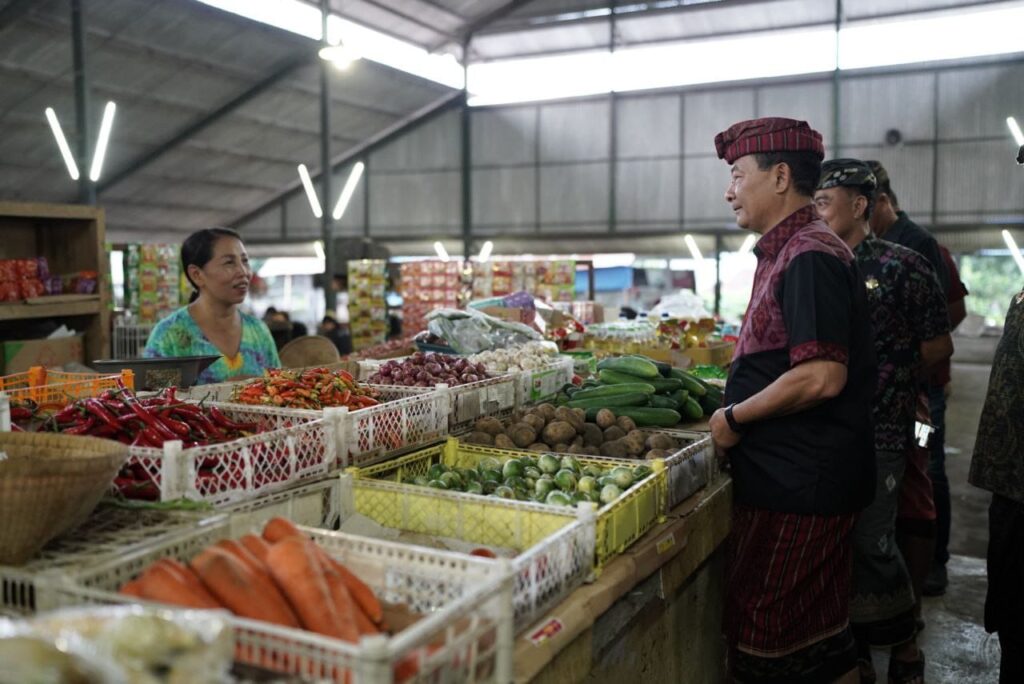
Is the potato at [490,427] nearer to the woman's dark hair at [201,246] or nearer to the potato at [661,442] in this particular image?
the potato at [661,442]

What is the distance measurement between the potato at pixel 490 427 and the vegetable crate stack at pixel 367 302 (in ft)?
37.0

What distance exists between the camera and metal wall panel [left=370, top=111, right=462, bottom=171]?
64.5 ft

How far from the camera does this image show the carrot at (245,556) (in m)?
1.48

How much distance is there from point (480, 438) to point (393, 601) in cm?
138

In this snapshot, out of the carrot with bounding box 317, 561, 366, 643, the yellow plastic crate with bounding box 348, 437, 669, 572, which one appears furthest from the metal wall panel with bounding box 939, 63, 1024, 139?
the carrot with bounding box 317, 561, 366, 643

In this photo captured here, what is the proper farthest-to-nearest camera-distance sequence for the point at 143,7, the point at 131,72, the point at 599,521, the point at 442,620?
1. the point at 131,72
2. the point at 143,7
3. the point at 599,521
4. the point at 442,620

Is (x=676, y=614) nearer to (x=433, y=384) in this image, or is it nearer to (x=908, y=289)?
(x=433, y=384)

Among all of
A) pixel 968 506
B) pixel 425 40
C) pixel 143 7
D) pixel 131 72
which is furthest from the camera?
pixel 425 40

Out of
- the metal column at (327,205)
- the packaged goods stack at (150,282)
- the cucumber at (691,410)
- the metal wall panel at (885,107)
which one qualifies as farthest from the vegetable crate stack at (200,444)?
the metal wall panel at (885,107)

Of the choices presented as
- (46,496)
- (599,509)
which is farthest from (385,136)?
(46,496)

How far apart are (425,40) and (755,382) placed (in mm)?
17021

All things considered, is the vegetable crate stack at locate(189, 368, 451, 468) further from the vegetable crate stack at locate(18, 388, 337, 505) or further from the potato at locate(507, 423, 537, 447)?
the potato at locate(507, 423, 537, 447)

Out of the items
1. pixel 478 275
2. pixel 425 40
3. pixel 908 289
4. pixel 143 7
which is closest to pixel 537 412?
pixel 908 289

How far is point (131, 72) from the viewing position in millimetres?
14008
